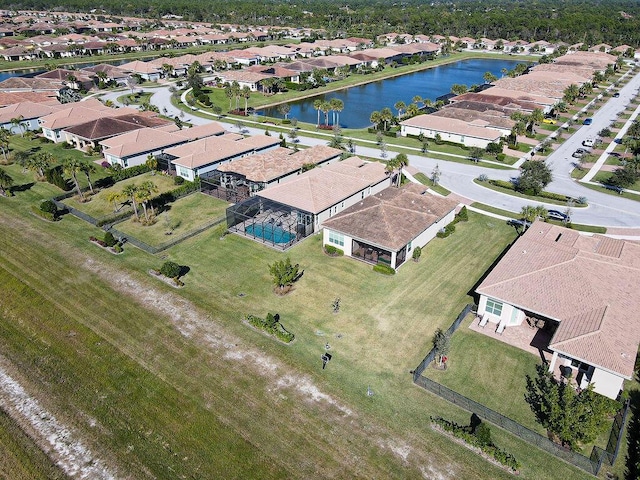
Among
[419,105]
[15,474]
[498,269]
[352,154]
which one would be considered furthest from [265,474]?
[419,105]

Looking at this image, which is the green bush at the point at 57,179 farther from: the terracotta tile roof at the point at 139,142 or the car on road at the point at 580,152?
the car on road at the point at 580,152

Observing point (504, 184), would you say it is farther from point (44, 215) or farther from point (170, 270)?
point (44, 215)

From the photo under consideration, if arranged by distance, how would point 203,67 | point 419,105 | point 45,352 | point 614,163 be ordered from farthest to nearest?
point 203,67
point 419,105
point 614,163
point 45,352

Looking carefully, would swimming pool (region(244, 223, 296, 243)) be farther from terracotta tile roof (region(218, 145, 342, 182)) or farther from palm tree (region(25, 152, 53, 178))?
palm tree (region(25, 152, 53, 178))

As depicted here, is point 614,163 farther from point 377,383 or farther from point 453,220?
point 377,383

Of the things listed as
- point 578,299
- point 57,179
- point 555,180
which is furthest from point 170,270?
point 555,180

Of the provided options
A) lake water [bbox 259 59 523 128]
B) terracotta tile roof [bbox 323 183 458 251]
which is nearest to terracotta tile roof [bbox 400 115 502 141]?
lake water [bbox 259 59 523 128]
